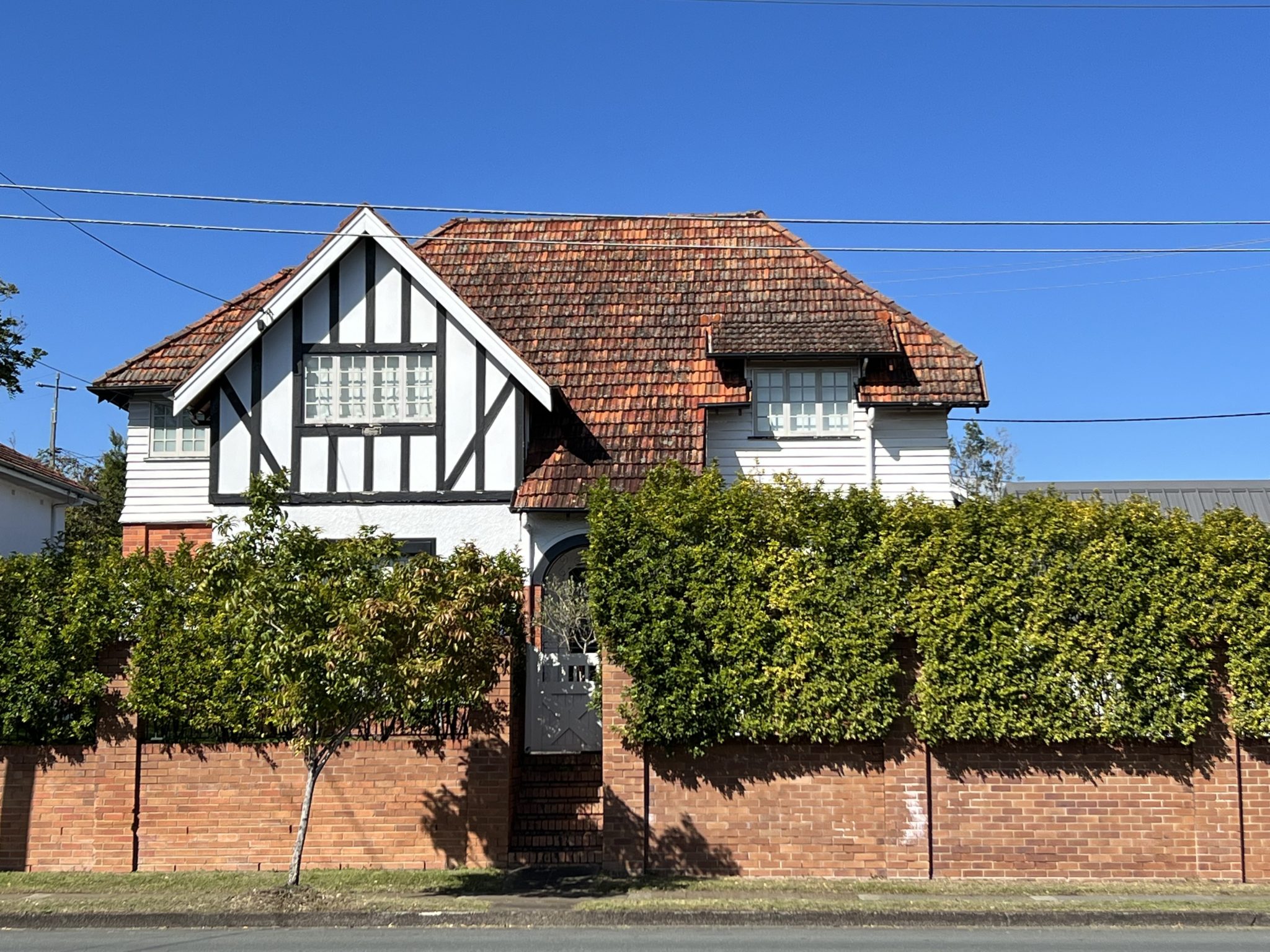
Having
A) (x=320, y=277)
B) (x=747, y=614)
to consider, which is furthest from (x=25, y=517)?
(x=747, y=614)

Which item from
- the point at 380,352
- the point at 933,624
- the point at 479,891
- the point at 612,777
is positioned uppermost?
the point at 380,352

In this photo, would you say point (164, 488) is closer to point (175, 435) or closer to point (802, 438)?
point (175, 435)

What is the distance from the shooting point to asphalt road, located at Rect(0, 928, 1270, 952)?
415 inches

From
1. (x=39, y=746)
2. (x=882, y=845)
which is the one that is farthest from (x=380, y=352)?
(x=882, y=845)

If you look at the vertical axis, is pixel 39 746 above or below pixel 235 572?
below

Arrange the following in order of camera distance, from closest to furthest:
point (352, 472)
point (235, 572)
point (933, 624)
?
1. point (235, 572)
2. point (933, 624)
3. point (352, 472)

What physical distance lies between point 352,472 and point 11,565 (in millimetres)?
5014

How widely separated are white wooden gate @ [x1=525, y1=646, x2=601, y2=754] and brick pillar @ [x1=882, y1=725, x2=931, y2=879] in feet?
15.7

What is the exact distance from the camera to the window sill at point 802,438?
18719 mm

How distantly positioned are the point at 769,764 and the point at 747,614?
170 cm

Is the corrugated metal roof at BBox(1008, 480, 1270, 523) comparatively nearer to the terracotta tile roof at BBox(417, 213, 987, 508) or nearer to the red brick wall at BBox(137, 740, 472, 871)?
the terracotta tile roof at BBox(417, 213, 987, 508)

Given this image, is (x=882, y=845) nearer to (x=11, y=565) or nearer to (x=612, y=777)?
(x=612, y=777)

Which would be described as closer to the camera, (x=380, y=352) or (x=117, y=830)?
(x=117, y=830)

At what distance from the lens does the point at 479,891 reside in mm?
12797
